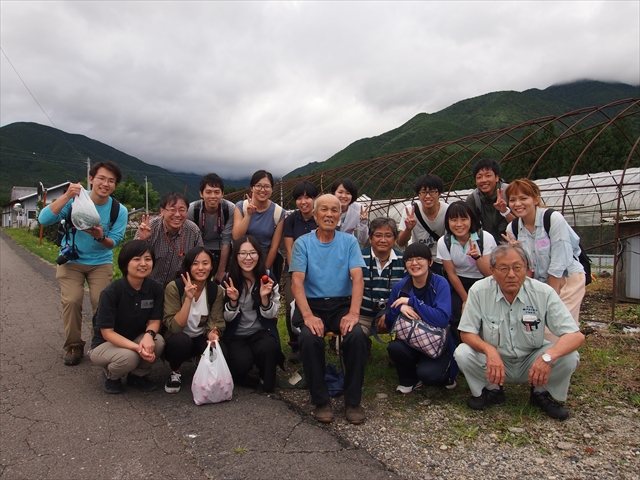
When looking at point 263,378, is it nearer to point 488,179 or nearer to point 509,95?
point 488,179

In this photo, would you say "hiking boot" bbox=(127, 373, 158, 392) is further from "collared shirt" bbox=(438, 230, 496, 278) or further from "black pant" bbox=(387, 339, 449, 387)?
"collared shirt" bbox=(438, 230, 496, 278)

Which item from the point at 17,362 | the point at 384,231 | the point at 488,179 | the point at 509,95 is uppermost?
the point at 509,95

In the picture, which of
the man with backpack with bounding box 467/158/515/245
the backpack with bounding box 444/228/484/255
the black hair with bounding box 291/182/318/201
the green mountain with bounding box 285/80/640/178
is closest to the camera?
the backpack with bounding box 444/228/484/255

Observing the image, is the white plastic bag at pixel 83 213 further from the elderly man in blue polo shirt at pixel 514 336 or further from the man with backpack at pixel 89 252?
the elderly man in blue polo shirt at pixel 514 336

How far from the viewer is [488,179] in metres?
4.67

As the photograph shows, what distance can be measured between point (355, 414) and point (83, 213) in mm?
3168

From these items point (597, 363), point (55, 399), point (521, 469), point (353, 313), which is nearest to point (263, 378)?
point (353, 313)

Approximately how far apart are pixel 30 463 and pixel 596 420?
3.92 meters

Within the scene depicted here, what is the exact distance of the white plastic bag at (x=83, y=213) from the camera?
4.25m

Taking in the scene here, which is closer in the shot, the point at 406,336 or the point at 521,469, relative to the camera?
the point at 521,469

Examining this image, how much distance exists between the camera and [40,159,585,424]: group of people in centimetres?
343

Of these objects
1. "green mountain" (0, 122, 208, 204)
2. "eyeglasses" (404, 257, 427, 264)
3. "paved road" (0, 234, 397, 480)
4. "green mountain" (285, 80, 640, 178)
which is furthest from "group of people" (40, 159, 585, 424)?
"green mountain" (0, 122, 208, 204)

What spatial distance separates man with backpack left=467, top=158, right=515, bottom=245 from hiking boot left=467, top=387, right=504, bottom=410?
1.74 metres

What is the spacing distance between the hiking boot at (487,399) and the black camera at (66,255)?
4084mm
